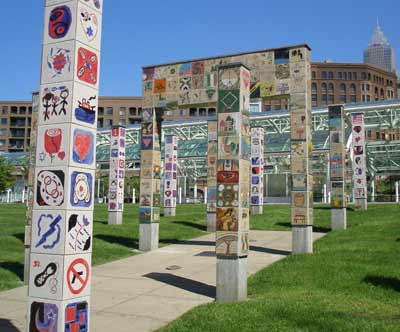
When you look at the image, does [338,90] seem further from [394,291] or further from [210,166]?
[394,291]

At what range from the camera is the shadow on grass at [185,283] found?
9484 millimetres

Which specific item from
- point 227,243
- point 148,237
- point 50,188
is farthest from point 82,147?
point 148,237

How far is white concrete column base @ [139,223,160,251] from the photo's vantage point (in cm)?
1468

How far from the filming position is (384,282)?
8.98 metres

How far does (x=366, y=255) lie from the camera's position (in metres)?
11.6

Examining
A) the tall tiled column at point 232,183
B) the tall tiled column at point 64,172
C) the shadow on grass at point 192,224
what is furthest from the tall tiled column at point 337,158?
the tall tiled column at point 64,172

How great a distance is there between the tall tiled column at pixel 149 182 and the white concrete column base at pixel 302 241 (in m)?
4.41

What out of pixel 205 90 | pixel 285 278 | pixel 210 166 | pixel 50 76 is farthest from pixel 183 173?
pixel 50 76

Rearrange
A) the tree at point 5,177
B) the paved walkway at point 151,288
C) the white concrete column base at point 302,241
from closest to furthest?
the paved walkway at point 151,288
the white concrete column base at point 302,241
the tree at point 5,177

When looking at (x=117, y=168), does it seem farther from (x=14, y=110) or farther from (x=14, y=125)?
(x=14, y=110)

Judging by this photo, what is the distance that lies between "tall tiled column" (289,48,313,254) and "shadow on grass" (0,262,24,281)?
7.05m

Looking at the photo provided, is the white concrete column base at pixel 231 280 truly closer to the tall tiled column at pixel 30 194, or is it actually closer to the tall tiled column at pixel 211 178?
the tall tiled column at pixel 30 194

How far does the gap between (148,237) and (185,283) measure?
4.63 m

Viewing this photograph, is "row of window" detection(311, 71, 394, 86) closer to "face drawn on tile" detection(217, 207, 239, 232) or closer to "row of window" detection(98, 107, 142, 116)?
"row of window" detection(98, 107, 142, 116)
